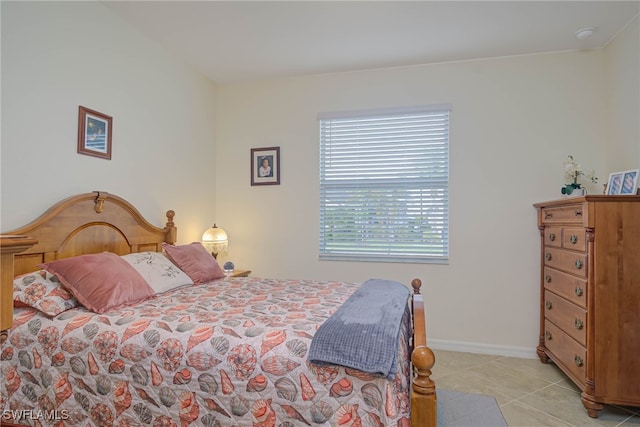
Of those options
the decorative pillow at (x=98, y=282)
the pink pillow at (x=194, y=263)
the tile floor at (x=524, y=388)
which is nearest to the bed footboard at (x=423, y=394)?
the tile floor at (x=524, y=388)

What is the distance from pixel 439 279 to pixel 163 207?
2.58 m

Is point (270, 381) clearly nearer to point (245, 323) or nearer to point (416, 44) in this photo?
point (245, 323)

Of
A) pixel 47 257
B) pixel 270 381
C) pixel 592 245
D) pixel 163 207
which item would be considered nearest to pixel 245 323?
pixel 270 381

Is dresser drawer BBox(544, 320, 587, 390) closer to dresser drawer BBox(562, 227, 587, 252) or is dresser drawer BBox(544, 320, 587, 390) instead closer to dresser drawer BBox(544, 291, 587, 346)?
dresser drawer BBox(544, 291, 587, 346)

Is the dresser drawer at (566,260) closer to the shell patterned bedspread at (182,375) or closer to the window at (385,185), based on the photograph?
the window at (385,185)

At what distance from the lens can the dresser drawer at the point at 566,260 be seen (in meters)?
2.27

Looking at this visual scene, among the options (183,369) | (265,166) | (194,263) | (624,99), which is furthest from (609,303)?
(265,166)

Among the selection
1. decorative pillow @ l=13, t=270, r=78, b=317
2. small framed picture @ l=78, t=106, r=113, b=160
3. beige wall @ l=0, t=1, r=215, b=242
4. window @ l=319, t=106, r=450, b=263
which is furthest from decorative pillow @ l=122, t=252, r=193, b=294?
window @ l=319, t=106, r=450, b=263

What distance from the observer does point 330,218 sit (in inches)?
143

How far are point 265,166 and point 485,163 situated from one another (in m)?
2.15

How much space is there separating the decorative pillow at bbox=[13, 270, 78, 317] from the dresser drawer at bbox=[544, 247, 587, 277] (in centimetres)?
298

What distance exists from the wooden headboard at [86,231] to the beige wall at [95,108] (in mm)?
92

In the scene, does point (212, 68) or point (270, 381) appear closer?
point (270, 381)

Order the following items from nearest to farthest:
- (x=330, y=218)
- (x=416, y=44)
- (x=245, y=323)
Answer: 1. (x=245, y=323)
2. (x=416, y=44)
3. (x=330, y=218)
